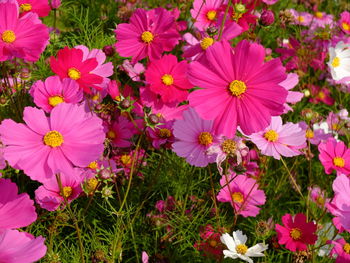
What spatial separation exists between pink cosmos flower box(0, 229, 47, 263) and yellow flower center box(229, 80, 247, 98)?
0.47m

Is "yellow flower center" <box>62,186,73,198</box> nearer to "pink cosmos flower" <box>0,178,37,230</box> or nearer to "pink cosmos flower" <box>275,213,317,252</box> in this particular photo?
"pink cosmos flower" <box>0,178,37,230</box>

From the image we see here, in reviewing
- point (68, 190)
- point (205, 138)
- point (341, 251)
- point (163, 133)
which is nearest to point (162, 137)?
point (163, 133)

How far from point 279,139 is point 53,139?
595mm

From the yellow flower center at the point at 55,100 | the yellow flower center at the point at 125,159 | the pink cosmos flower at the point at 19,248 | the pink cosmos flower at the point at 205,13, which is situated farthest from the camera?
the pink cosmos flower at the point at 205,13

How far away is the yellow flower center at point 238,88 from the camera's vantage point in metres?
0.82

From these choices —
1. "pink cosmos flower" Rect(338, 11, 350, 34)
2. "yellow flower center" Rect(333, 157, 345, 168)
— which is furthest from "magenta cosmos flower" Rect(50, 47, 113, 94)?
"pink cosmos flower" Rect(338, 11, 350, 34)

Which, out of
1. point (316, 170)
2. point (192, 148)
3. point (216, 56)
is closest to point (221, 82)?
point (216, 56)

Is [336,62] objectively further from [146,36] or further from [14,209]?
[14,209]

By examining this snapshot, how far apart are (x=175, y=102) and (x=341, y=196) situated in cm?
47

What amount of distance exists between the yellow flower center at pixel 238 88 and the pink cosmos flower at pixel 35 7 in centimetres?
53

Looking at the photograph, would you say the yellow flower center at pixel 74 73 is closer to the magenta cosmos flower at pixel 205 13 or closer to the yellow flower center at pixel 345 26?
the magenta cosmos flower at pixel 205 13

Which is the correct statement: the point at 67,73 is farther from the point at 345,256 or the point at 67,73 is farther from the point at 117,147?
the point at 345,256

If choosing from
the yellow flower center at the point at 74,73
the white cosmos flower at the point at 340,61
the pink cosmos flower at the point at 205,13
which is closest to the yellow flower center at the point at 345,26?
the white cosmos flower at the point at 340,61

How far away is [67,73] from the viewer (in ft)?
3.02
